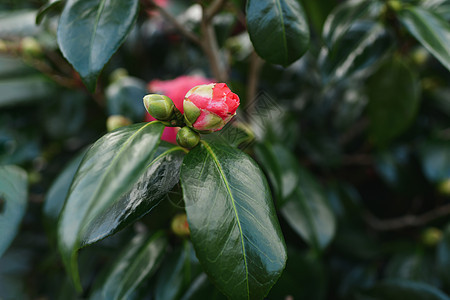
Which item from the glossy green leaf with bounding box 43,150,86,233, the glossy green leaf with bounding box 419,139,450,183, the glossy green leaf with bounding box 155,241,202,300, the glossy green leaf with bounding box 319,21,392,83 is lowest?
the glossy green leaf with bounding box 419,139,450,183

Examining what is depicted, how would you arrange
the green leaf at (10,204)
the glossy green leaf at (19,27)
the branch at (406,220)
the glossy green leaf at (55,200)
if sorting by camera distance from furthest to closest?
the branch at (406,220)
the glossy green leaf at (19,27)
the glossy green leaf at (55,200)
the green leaf at (10,204)

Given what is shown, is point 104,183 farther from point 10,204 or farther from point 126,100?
point 126,100

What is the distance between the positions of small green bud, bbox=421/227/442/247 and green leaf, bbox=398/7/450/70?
2.01 ft

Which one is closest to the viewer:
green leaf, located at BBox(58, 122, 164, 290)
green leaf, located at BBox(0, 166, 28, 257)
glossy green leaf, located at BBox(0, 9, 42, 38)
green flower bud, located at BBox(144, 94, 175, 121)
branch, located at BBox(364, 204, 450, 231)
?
green leaf, located at BBox(58, 122, 164, 290)

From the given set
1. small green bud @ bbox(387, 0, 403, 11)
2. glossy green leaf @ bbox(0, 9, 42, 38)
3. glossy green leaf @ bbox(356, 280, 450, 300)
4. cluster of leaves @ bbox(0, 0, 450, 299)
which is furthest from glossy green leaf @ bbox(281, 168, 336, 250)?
glossy green leaf @ bbox(0, 9, 42, 38)

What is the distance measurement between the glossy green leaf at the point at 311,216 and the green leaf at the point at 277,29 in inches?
13.4

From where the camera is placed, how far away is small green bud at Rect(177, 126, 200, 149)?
427mm

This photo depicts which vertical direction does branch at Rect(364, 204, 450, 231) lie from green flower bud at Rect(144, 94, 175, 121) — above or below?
below

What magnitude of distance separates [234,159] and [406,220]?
0.89 m

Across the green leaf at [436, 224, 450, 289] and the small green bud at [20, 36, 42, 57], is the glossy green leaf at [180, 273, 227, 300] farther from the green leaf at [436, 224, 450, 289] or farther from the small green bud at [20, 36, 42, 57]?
the small green bud at [20, 36, 42, 57]

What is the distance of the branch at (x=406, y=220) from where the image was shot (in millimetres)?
995

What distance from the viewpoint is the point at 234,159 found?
1.37 feet

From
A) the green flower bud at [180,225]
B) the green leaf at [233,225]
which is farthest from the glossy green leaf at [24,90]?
the green leaf at [233,225]

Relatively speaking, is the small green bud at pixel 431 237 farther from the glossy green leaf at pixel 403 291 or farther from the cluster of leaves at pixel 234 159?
the glossy green leaf at pixel 403 291
